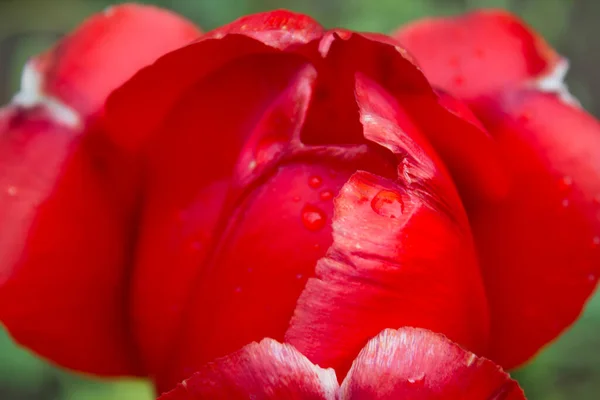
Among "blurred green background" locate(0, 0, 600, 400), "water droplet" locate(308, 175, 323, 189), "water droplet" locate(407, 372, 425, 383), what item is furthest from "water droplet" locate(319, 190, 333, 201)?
"blurred green background" locate(0, 0, 600, 400)

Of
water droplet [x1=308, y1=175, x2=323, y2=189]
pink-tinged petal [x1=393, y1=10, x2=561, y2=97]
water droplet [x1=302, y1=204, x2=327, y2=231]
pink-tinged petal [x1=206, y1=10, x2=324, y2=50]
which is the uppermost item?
pink-tinged petal [x1=206, y1=10, x2=324, y2=50]

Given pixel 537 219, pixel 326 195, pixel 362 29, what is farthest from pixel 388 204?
pixel 362 29

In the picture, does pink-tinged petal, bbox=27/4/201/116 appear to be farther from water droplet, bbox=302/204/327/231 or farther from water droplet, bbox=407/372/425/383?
water droplet, bbox=407/372/425/383

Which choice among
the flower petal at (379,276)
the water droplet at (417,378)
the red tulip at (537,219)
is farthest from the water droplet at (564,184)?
the water droplet at (417,378)

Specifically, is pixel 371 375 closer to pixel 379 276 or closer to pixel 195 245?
pixel 379 276

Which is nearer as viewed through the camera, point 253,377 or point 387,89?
point 253,377

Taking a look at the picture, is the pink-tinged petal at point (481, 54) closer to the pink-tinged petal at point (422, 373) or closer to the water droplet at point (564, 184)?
the water droplet at point (564, 184)
